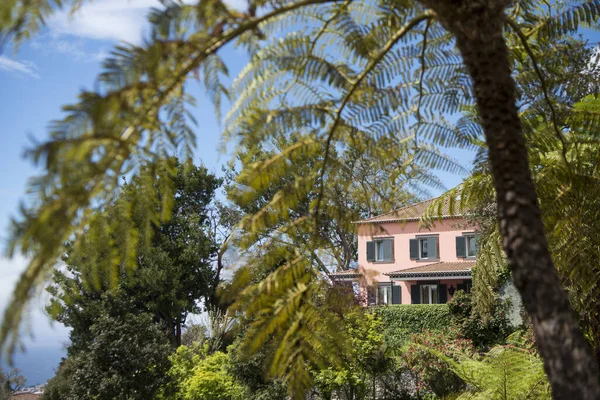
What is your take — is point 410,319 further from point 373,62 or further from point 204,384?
point 373,62

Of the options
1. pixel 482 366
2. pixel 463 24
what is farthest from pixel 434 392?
pixel 463 24

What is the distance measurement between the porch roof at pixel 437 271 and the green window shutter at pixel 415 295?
831 millimetres

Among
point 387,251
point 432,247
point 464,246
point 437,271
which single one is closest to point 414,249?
point 432,247

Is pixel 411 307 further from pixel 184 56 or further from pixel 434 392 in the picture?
pixel 184 56

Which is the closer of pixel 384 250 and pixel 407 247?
pixel 407 247

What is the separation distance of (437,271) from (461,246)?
1.88 m

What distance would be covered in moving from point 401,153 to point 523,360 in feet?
13.7

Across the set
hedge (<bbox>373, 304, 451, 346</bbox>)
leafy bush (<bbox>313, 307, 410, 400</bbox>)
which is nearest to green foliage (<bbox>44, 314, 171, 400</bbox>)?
leafy bush (<bbox>313, 307, 410, 400</bbox>)

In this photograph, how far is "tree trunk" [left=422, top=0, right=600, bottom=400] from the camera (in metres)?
1.40

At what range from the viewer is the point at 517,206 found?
1.54 m

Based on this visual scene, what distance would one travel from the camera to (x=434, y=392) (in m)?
11.5

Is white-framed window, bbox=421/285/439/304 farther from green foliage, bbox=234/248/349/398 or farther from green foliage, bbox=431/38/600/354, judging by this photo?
green foliage, bbox=234/248/349/398

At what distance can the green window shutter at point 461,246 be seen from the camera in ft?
74.9

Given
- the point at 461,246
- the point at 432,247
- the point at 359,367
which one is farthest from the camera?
the point at 432,247
